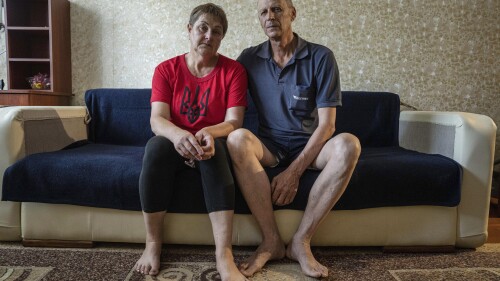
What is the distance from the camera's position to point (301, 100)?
4.81 ft

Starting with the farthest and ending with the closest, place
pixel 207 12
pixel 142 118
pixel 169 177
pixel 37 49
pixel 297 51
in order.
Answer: pixel 37 49 → pixel 142 118 → pixel 297 51 → pixel 207 12 → pixel 169 177

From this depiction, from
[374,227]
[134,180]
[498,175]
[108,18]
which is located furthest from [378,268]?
[108,18]

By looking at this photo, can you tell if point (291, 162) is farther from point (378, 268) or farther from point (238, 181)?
point (378, 268)

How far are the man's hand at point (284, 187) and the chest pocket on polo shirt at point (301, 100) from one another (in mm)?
289

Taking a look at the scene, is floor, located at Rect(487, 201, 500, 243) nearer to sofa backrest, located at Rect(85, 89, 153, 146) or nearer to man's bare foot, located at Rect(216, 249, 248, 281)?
man's bare foot, located at Rect(216, 249, 248, 281)

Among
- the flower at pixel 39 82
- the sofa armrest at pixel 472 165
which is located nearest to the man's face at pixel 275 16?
the sofa armrest at pixel 472 165

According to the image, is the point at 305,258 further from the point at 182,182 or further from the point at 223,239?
the point at 182,182

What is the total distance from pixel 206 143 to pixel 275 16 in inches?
24.6

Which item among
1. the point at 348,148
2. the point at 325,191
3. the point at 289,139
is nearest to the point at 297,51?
the point at 289,139

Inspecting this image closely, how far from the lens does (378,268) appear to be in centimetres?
131

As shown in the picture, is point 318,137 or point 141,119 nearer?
point 318,137

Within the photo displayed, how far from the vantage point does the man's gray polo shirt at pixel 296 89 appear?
1.45 metres

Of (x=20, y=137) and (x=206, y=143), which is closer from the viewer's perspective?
(x=206, y=143)

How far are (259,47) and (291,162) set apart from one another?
0.56 metres
